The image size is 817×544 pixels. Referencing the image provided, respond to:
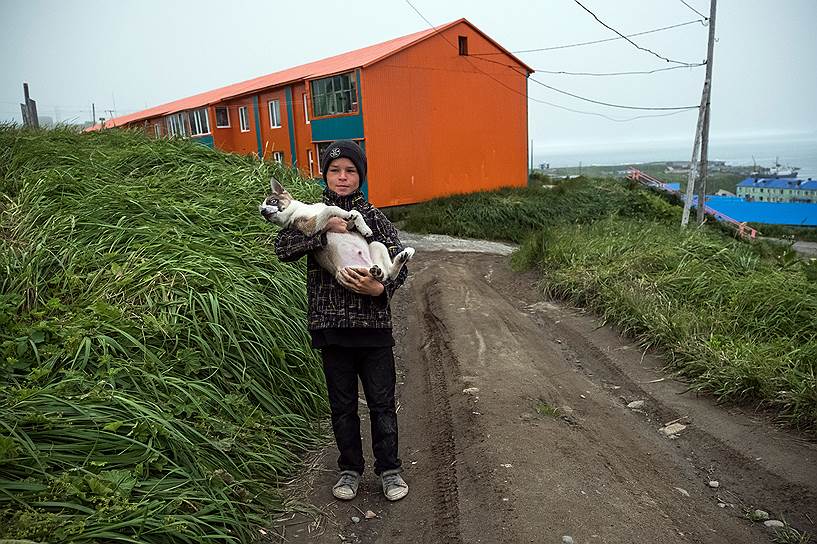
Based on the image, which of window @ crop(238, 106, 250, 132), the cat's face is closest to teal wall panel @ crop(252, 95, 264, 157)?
window @ crop(238, 106, 250, 132)

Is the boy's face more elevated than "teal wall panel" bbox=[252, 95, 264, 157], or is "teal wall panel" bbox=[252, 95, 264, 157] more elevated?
"teal wall panel" bbox=[252, 95, 264, 157]

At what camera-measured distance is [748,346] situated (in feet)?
16.1

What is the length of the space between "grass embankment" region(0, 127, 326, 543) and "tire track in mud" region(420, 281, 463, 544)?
0.87 meters

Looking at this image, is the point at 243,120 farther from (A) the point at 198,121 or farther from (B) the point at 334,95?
(B) the point at 334,95

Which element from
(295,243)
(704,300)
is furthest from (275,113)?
(295,243)

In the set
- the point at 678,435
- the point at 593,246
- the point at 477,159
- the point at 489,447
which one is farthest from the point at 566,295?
the point at 477,159

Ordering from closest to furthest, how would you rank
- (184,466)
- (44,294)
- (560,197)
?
(184,466) → (44,294) → (560,197)

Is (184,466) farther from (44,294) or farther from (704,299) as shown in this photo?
(704,299)

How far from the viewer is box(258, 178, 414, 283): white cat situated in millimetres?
2938

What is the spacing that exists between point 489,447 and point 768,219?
17013mm

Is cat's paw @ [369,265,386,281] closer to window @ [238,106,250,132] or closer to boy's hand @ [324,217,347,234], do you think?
boy's hand @ [324,217,347,234]

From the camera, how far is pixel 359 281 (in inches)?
113

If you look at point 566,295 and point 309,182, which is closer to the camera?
point 566,295

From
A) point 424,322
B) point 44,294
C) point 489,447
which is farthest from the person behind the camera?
point 424,322
